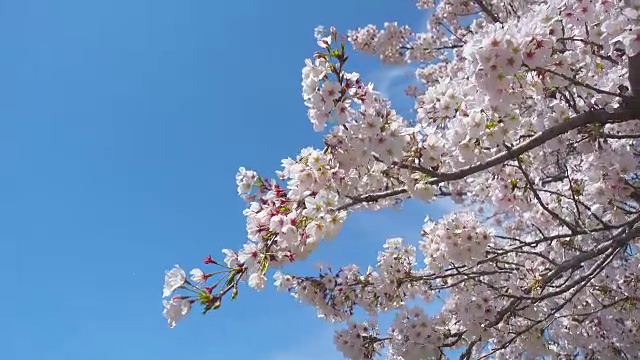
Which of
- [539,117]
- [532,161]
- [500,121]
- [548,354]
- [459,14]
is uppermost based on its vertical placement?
[459,14]

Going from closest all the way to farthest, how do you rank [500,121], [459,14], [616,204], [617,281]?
1. [500,121]
2. [616,204]
3. [617,281]
4. [459,14]

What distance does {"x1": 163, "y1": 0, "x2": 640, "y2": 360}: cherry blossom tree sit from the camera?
323 cm

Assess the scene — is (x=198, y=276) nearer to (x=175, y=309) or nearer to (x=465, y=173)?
(x=175, y=309)

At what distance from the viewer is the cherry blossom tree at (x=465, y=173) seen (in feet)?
Result: 10.6

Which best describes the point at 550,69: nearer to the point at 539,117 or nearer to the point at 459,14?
the point at 539,117

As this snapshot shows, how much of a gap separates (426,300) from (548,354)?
145 cm

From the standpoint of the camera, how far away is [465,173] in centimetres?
360

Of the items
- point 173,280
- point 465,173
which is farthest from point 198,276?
point 465,173

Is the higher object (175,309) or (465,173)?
(465,173)

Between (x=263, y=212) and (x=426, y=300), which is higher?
(x=426, y=300)

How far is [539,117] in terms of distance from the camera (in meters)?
4.00

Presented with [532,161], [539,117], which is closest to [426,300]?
[532,161]

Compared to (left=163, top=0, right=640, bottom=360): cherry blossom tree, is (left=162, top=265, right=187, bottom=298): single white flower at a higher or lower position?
lower

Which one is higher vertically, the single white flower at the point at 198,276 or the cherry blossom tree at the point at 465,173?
the cherry blossom tree at the point at 465,173
